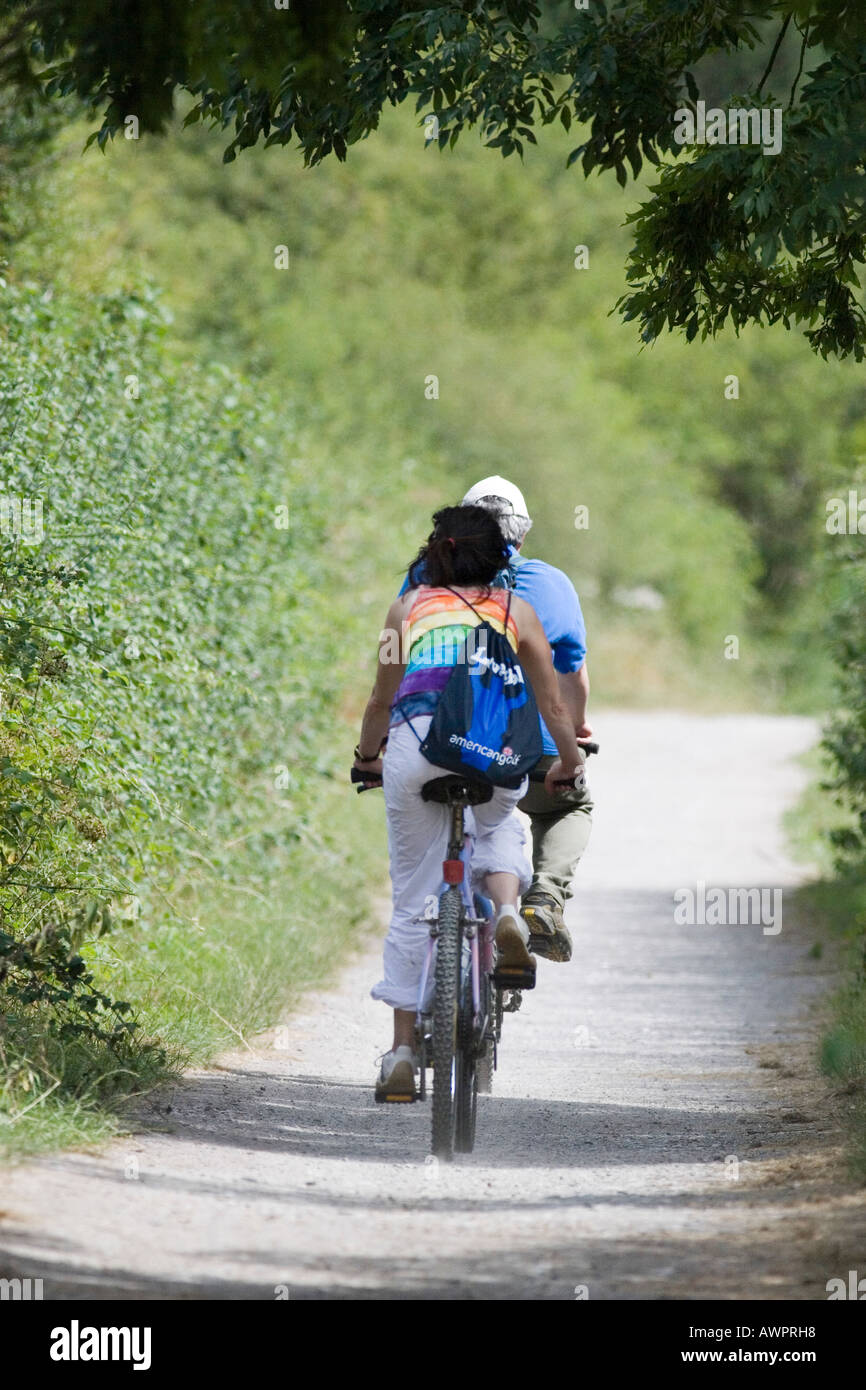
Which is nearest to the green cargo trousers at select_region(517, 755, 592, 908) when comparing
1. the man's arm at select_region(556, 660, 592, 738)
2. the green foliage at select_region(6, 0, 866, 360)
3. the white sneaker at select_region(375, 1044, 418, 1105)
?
the man's arm at select_region(556, 660, 592, 738)

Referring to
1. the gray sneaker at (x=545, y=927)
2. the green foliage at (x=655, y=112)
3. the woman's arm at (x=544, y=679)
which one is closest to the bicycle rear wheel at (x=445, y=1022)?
the woman's arm at (x=544, y=679)

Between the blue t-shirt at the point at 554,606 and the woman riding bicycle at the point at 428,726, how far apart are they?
743 mm

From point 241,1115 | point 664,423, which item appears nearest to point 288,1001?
point 241,1115

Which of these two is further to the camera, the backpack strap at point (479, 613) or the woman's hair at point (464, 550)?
the woman's hair at point (464, 550)

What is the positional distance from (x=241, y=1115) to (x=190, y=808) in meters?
3.18

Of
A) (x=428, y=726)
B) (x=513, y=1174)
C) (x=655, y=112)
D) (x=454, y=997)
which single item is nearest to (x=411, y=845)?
(x=428, y=726)

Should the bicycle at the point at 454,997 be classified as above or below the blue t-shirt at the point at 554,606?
below

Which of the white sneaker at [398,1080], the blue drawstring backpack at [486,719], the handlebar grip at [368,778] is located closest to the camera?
the blue drawstring backpack at [486,719]

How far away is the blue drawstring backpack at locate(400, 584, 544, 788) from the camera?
5.52 meters

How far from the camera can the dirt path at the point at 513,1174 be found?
440 centimetres

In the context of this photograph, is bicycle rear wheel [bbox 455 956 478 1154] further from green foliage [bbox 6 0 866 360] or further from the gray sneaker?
green foliage [bbox 6 0 866 360]

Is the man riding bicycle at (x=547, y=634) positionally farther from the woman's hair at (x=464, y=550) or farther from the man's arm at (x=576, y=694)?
the woman's hair at (x=464, y=550)
